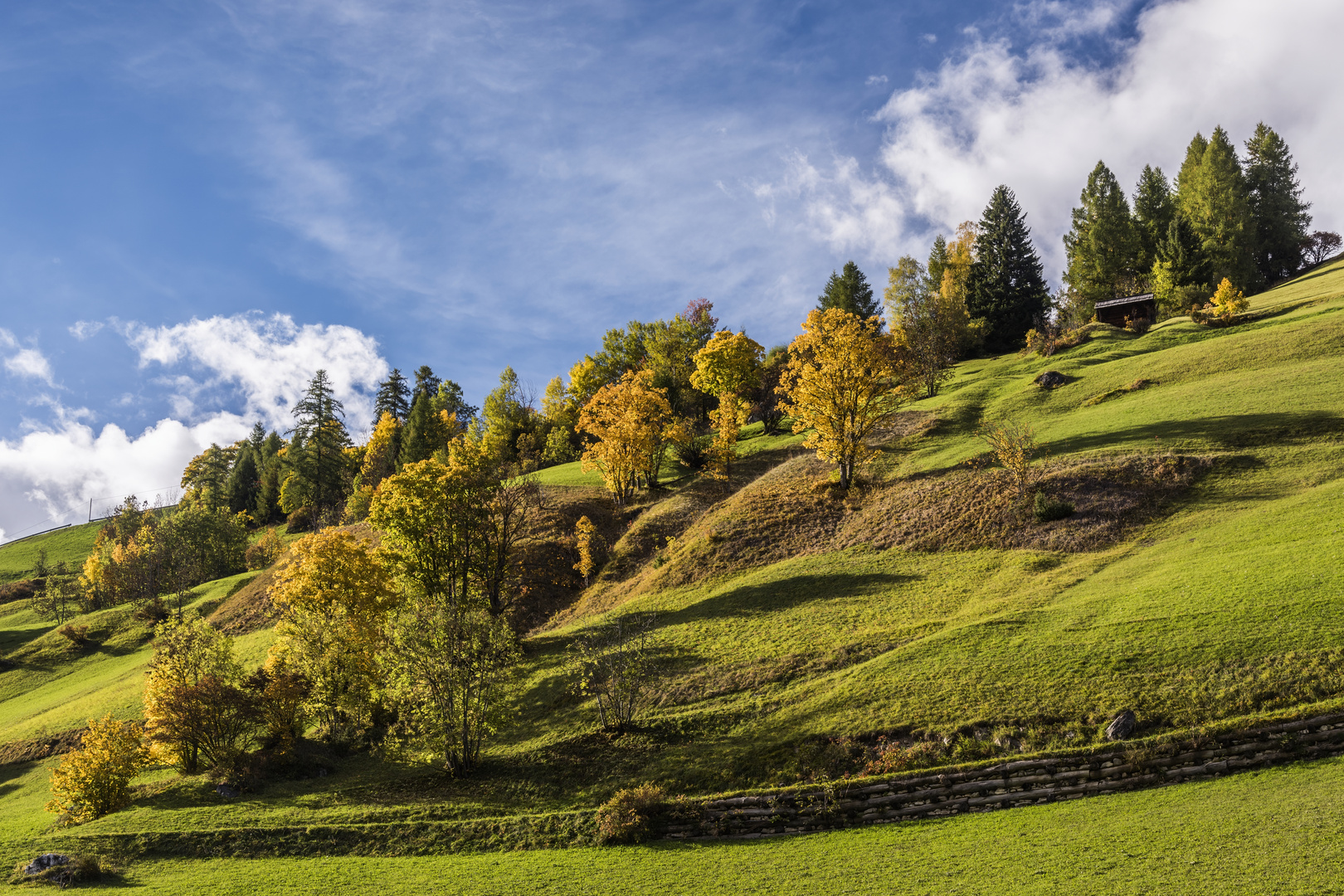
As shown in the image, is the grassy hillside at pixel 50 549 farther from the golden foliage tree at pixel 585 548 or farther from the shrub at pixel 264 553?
the golden foliage tree at pixel 585 548

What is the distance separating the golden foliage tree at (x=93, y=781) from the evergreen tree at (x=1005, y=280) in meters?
98.7

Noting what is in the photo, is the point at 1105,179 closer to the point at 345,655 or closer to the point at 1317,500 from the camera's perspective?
the point at 1317,500

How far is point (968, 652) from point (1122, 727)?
672 centimetres

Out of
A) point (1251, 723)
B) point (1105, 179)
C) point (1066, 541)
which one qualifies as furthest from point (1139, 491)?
point (1105, 179)

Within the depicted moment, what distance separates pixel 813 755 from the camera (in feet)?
77.3

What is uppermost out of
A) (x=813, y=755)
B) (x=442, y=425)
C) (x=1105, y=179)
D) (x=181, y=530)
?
(x=1105, y=179)

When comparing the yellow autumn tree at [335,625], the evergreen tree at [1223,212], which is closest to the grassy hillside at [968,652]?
the yellow autumn tree at [335,625]

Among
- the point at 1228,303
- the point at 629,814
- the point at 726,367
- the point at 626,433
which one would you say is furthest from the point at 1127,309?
the point at 629,814

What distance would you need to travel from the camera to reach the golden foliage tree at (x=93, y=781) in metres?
27.1

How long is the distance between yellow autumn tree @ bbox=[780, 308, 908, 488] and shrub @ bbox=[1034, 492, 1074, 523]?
14.6 m

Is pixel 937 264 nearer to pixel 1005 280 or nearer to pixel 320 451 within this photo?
pixel 1005 280

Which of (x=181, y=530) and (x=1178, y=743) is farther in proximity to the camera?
(x=181, y=530)

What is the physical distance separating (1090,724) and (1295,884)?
28.2 ft

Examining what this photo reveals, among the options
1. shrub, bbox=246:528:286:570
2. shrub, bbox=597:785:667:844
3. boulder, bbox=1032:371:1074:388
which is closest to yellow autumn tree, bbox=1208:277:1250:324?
boulder, bbox=1032:371:1074:388
